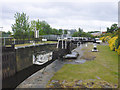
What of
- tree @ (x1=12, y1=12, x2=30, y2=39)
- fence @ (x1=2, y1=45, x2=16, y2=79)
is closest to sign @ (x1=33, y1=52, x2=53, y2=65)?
fence @ (x1=2, y1=45, x2=16, y2=79)

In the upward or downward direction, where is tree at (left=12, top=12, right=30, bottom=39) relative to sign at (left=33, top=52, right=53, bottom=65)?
upward

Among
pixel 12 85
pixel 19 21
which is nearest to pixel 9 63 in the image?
pixel 12 85

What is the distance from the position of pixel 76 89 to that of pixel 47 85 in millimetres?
2674

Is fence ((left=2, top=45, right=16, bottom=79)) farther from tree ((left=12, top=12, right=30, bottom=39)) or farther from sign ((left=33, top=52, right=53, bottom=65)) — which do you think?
tree ((left=12, top=12, right=30, bottom=39))

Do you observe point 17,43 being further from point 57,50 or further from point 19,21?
point 19,21

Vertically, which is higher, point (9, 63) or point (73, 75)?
point (9, 63)

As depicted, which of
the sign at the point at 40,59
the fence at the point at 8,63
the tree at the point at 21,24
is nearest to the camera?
the fence at the point at 8,63

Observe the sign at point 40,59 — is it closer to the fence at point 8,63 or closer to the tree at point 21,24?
the fence at point 8,63

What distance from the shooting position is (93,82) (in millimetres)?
10375

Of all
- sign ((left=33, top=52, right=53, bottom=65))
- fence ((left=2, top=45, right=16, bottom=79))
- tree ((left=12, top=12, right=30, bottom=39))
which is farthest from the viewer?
tree ((left=12, top=12, right=30, bottom=39))

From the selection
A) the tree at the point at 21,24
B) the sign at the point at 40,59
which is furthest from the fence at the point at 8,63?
the tree at the point at 21,24

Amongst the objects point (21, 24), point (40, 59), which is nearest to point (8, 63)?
point (40, 59)

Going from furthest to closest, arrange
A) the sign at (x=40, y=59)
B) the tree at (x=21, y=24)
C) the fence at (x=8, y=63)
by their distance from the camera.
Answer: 1. the tree at (x=21, y=24)
2. the sign at (x=40, y=59)
3. the fence at (x=8, y=63)

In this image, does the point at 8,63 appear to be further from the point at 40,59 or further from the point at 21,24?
the point at 21,24
